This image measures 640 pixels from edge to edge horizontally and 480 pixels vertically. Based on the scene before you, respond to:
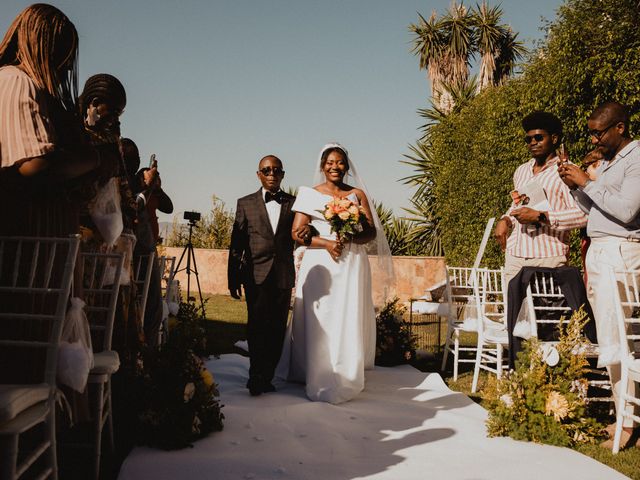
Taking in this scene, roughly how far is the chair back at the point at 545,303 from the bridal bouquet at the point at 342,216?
62.5 inches

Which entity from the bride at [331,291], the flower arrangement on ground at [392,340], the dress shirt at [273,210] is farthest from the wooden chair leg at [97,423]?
the flower arrangement on ground at [392,340]

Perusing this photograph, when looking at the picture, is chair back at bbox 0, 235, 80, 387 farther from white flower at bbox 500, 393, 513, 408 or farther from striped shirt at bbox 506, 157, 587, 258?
striped shirt at bbox 506, 157, 587, 258

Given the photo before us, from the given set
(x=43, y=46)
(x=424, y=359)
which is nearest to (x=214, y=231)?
(x=424, y=359)

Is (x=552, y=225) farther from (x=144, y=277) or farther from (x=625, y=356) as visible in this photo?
(x=144, y=277)

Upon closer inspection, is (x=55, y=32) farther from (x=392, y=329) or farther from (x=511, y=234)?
→ (x=392, y=329)

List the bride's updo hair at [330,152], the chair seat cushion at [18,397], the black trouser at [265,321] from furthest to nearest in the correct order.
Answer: the bride's updo hair at [330,152]
the black trouser at [265,321]
the chair seat cushion at [18,397]

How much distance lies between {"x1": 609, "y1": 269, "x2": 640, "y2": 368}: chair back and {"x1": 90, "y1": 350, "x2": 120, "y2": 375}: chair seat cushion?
3145 mm

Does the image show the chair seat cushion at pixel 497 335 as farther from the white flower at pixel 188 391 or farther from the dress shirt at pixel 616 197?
the white flower at pixel 188 391

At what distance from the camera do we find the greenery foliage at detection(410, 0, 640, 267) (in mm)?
7742

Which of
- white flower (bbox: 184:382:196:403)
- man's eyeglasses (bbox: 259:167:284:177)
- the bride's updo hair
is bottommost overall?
white flower (bbox: 184:382:196:403)

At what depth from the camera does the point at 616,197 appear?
157 inches

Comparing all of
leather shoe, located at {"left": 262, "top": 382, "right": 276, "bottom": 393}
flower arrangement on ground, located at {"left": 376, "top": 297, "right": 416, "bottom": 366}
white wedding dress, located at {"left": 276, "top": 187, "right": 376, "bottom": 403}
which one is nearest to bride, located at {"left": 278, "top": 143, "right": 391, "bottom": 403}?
white wedding dress, located at {"left": 276, "top": 187, "right": 376, "bottom": 403}

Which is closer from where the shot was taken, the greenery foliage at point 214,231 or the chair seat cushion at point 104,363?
the chair seat cushion at point 104,363

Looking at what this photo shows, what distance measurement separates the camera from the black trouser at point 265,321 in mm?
5453
